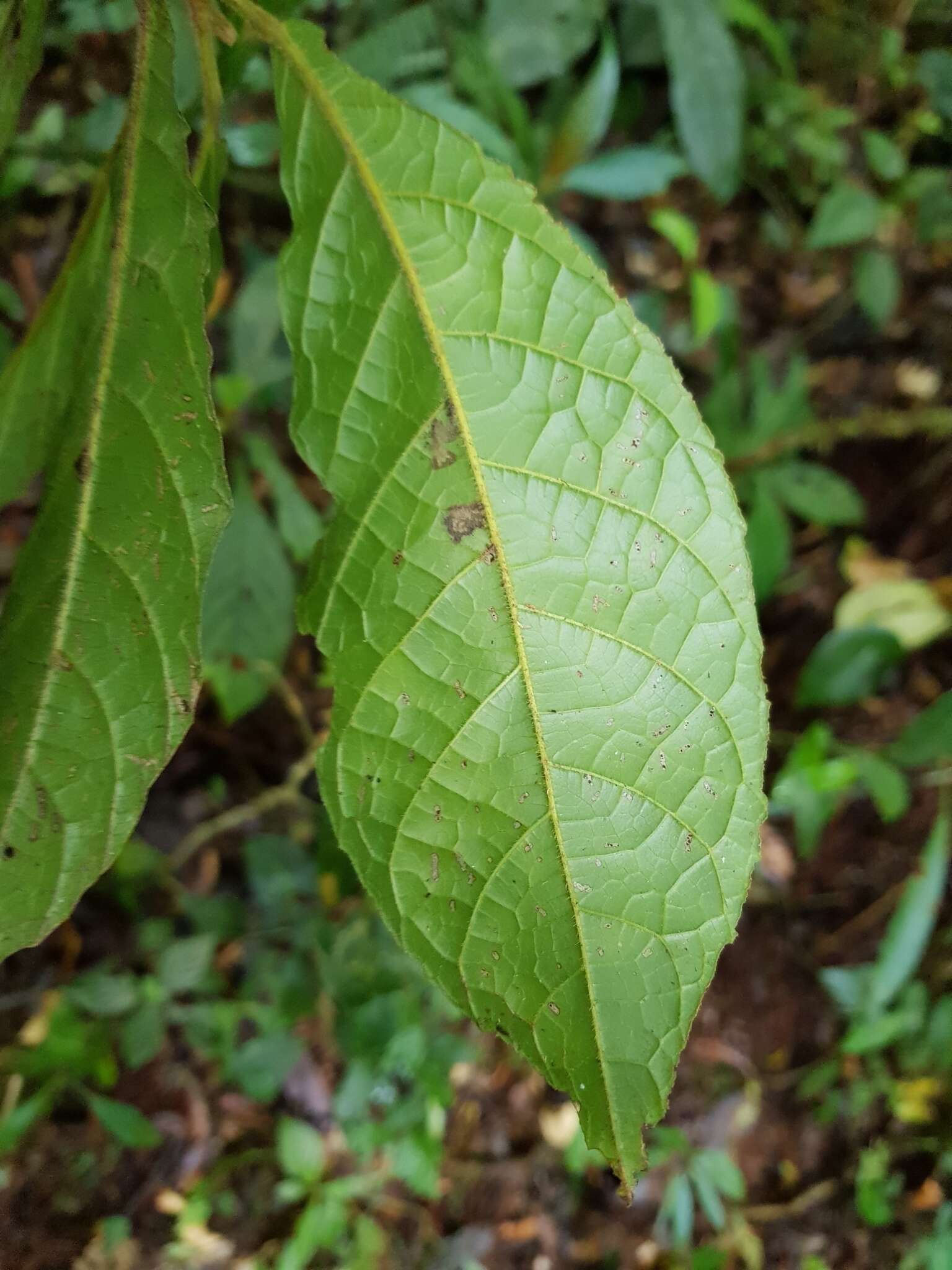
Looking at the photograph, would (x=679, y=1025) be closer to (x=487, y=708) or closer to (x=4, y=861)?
(x=487, y=708)

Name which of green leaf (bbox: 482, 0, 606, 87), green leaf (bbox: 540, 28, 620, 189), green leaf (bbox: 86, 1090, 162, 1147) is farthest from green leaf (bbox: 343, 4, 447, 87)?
green leaf (bbox: 86, 1090, 162, 1147)

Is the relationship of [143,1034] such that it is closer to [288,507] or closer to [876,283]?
[288,507]

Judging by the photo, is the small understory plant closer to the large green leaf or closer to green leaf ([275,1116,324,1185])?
the large green leaf

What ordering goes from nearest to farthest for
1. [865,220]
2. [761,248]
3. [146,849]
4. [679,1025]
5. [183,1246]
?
1. [679,1025]
2. [183,1246]
3. [146,849]
4. [865,220]
5. [761,248]

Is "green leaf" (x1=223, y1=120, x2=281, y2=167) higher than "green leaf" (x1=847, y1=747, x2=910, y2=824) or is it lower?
higher

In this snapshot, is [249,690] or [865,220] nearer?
[249,690]

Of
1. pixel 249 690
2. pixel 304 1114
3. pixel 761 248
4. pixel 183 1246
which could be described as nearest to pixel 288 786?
pixel 249 690

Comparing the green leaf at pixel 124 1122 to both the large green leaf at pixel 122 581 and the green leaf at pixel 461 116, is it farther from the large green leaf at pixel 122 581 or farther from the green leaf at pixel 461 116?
the green leaf at pixel 461 116

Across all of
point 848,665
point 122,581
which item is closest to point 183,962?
point 122,581
